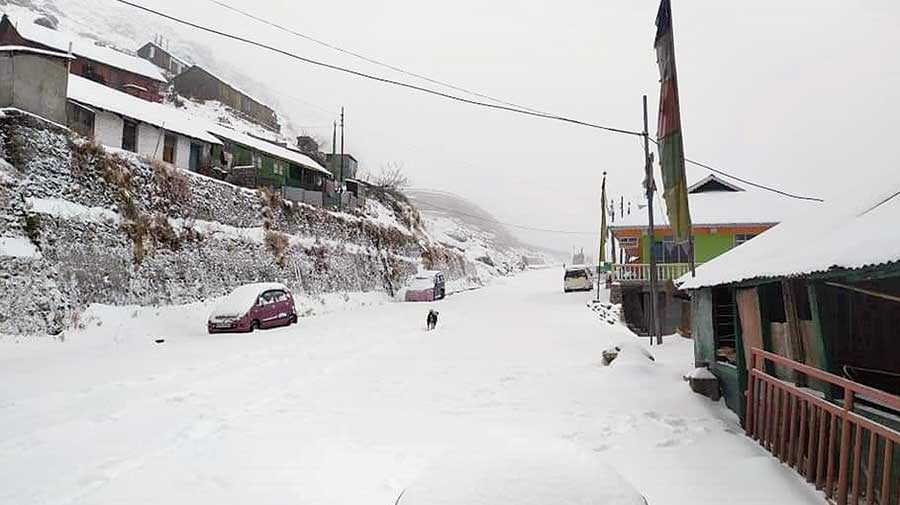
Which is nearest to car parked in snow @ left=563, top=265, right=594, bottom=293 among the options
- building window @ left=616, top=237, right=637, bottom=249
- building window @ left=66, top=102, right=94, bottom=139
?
building window @ left=616, top=237, right=637, bottom=249

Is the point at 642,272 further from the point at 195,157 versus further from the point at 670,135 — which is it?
the point at 195,157

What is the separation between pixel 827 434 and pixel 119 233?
701 inches

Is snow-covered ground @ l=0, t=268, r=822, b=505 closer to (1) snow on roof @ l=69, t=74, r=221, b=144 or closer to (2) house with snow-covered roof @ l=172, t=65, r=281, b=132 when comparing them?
(1) snow on roof @ l=69, t=74, r=221, b=144

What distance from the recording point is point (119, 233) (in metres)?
16.2

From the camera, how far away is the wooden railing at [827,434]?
372 cm

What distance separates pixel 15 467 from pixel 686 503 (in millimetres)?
6181

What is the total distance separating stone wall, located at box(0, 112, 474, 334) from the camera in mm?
13234

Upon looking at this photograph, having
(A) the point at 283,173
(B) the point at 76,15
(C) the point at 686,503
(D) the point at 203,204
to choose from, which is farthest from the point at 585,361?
(B) the point at 76,15

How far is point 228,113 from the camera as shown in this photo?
53.6 meters

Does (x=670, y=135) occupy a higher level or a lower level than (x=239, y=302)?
higher

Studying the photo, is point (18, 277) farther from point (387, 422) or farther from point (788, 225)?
point (788, 225)

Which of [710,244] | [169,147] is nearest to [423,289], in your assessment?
[169,147]

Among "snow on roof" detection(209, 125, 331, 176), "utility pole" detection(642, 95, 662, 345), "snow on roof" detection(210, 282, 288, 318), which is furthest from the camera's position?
"snow on roof" detection(209, 125, 331, 176)

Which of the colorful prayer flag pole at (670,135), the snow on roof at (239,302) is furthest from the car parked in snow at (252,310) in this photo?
the colorful prayer flag pole at (670,135)
